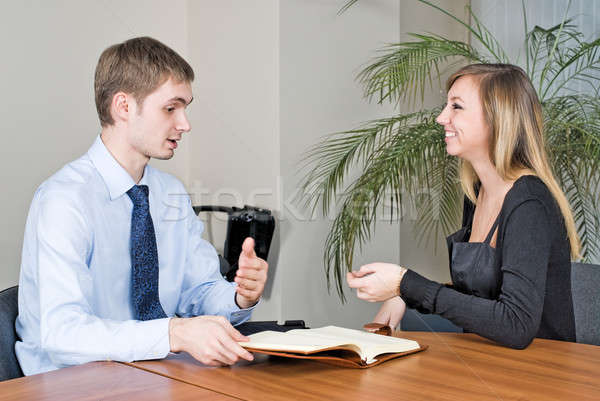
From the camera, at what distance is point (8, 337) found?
4.26 ft

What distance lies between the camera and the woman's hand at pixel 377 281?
1.44m

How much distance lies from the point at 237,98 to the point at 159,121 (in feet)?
5.69

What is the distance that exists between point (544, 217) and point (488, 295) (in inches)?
9.7

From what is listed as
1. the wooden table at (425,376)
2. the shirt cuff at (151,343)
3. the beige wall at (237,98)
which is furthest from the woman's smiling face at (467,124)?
the beige wall at (237,98)

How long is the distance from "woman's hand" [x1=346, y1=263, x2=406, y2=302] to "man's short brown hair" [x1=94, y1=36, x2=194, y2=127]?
2.28 ft

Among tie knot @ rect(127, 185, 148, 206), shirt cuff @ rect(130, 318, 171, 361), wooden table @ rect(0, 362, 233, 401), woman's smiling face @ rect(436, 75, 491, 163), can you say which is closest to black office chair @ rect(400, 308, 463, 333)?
woman's smiling face @ rect(436, 75, 491, 163)

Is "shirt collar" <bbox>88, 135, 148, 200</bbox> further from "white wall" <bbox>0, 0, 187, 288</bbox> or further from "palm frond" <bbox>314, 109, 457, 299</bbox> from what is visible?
"white wall" <bbox>0, 0, 187, 288</bbox>

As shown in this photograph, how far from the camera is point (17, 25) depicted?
296cm

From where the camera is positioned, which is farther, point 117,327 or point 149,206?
point 149,206

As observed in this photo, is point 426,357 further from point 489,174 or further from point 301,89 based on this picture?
point 301,89

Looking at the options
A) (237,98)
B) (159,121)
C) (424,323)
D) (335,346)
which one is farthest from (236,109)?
(335,346)

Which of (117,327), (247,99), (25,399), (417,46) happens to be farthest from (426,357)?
(247,99)

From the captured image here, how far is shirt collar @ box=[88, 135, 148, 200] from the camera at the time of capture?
1.52 meters

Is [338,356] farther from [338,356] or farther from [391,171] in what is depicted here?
[391,171]
